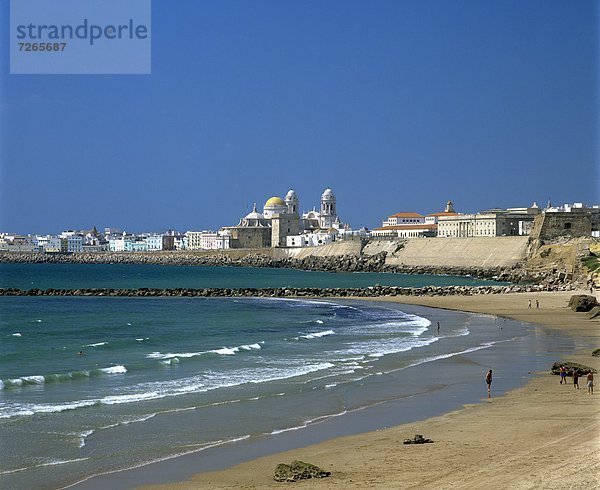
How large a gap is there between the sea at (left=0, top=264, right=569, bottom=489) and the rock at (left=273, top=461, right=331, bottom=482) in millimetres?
1326

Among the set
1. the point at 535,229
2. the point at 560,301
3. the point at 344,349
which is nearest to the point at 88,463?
the point at 344,349

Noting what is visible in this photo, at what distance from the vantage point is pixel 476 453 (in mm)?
11906

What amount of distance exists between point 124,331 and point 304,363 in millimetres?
11809

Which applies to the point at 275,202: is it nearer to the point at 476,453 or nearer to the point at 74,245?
the point at 74,245

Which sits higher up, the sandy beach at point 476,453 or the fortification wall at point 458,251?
the fortification wall at point 458,251

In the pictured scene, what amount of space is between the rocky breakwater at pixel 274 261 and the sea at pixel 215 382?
40.6m

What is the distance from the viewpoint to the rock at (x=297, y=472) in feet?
35.6

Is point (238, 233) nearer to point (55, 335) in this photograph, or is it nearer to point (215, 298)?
point (215, 298)

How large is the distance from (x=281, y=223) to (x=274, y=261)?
15.0 meters

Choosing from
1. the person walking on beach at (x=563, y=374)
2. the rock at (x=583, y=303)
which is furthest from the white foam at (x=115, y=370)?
the rock at (x=583, y=303)

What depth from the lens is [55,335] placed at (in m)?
30.5

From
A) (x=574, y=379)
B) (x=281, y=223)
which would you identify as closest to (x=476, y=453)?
(x=574, y=379)

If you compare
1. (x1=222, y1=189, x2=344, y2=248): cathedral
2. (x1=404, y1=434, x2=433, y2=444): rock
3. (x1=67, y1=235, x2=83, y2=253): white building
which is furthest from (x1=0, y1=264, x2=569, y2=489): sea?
(x1=67, y1=235, x2=83, y2=253): white building

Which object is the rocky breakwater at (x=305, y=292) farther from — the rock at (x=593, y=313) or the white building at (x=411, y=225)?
the white building at (x=411, y=225)
